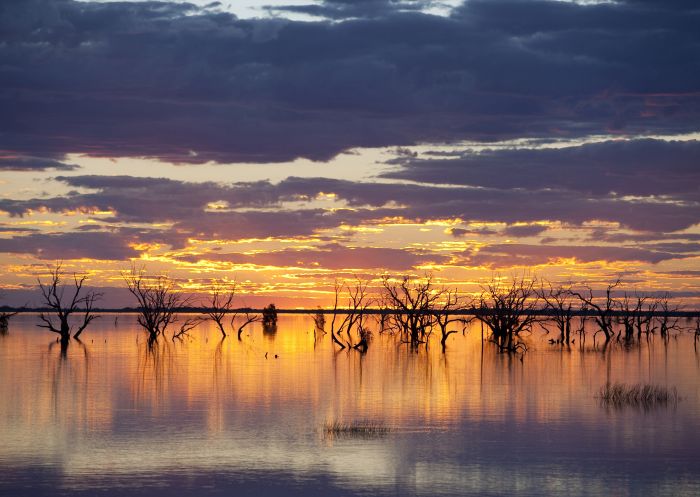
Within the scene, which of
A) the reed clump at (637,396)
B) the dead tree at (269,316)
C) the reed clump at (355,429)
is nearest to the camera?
the reed clump at (355,429)

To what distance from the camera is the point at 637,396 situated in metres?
38.4

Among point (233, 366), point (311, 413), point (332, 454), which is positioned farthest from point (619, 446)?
point (233, 366)

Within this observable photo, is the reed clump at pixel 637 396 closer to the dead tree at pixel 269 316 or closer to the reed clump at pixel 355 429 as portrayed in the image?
the reed clump at pixel 355 429

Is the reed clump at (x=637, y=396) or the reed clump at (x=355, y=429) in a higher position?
the reed clump at (x=637, y=396)

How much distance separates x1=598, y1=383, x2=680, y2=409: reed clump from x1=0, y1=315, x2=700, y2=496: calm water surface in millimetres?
739

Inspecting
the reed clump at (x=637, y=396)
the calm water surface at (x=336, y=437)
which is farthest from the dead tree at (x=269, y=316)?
the reed clump at (x=637, y=396)

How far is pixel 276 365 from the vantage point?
56094 mm

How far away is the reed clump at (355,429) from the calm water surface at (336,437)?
0.39 m

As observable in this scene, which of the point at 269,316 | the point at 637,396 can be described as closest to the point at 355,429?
the point at 637,396

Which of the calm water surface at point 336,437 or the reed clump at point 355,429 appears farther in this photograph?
the reed clump at point 355,429

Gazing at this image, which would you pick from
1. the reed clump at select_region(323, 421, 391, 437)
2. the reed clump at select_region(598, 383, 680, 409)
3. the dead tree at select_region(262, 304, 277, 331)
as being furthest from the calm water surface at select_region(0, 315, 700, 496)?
the dead tree at select_region(262, 304, 277, 331)

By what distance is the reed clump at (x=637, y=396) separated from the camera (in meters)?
36.5

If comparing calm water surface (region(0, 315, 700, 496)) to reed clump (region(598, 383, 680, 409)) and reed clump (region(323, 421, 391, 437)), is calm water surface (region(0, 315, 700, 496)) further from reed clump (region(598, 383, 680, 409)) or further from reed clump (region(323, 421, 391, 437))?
reed clump (region(598, 383, 680, 409))

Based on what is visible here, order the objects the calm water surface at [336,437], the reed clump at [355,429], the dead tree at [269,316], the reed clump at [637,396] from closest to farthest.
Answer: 1. the calm water surface at [336,437]
2. the reed clump at [355,429]
3. the reed clump at [637,396]
4. the dead tree at [269,316]
